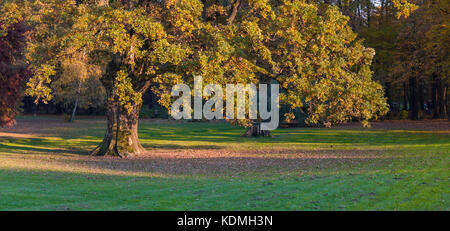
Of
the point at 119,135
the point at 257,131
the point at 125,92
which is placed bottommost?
the point at 257,131

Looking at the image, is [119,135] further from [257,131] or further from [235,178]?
[257,131]

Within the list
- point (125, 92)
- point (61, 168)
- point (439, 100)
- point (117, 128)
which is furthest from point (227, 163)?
point (439, 100)

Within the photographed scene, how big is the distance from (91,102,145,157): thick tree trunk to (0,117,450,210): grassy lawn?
111 centimetres

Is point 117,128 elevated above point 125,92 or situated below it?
below

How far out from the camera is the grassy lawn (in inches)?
425

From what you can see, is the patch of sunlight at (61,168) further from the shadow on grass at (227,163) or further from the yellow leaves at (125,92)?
the yellow leaves at (125,92)

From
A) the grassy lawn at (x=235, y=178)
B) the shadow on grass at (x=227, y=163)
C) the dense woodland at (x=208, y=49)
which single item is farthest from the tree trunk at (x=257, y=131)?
the dense woodland at (x=208, y=49)

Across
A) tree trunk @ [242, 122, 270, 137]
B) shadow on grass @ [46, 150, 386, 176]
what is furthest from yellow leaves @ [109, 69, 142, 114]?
tree trunk @ [242, 122, 270, 137]

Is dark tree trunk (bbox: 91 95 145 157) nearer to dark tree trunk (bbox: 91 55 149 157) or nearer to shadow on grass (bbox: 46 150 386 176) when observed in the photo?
dark tree trunk (bbox: 91 55 149 157)

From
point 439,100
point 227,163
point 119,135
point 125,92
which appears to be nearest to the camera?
point 227,163

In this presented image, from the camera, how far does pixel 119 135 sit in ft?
80.8

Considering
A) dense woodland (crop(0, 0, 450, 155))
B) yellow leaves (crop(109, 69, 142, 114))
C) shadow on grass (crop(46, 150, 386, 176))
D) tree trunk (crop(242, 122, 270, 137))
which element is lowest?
shadow on grass (crop(46, 150, 386, 176))

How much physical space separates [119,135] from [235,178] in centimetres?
1054

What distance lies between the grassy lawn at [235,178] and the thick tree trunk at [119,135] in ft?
3.66
